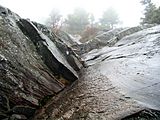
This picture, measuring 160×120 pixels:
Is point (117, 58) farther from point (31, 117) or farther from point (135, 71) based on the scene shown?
point (31, 117)

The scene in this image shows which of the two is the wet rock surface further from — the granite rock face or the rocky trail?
the granite rock face

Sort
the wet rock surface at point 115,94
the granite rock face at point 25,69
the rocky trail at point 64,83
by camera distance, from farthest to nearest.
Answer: the granite rock face at point 25,69 < the rocky trail at point 64,83 < the wet rock surface at point 115,94

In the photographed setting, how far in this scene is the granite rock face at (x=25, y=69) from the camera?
6102mm

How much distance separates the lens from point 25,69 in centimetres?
681

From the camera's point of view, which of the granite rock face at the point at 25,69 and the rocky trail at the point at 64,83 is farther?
the granite rock face at the point at 25,69

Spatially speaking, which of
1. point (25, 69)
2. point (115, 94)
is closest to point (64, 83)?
point (25, 69)

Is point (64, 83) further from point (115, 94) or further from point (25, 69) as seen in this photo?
point (115, 94)

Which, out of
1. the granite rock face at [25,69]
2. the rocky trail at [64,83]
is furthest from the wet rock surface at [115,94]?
the granite rock face at [25,69]

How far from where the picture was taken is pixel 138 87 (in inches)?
238

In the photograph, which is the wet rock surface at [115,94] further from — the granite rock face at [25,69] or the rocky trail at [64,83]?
the granite rock face at [25,69]

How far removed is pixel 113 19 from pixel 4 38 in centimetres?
3759

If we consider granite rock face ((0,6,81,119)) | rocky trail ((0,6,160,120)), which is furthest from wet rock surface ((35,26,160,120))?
granite rock face ((0,6,81,119))

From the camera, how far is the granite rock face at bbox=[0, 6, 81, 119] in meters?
6.10

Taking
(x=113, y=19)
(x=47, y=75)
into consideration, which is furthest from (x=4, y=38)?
(x=113, y=19)
